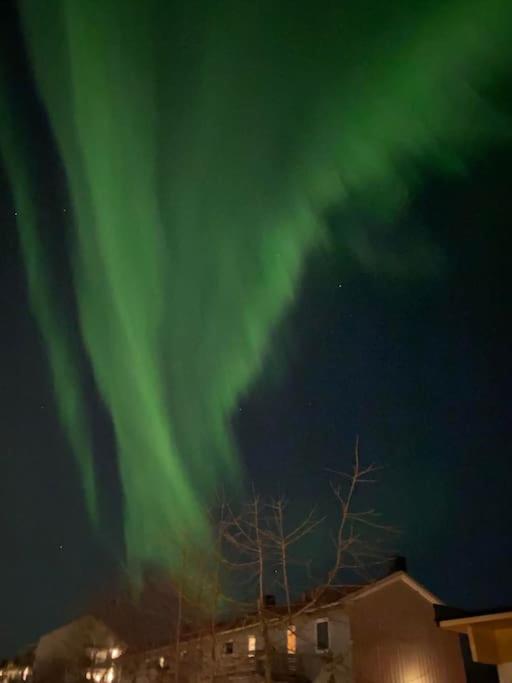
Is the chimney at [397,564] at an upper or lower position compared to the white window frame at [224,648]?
upper

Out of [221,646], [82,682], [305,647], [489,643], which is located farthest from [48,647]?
[489,643]

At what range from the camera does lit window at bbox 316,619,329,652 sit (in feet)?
96.3

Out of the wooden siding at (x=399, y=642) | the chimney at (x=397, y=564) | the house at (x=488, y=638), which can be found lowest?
the house at (x=488, y=638)

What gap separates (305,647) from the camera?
3012 centimetres

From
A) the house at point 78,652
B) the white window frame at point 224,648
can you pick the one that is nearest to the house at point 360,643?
the white window frame at point 224,648

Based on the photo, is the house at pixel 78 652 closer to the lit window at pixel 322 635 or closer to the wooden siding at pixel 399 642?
the lit window at pixel 322 635

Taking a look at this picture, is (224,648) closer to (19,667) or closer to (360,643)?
(360,643)

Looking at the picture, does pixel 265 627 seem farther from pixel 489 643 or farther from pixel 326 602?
pixel 326 602

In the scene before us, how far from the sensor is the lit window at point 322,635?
96.3 feet

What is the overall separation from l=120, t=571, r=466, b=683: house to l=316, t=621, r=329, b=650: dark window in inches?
1.6

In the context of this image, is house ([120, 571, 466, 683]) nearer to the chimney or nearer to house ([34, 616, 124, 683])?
the chimney

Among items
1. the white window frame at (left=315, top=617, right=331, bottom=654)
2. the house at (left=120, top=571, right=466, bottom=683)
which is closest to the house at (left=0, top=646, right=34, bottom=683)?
the house at (left=120, top=571, right=466, bottom=683)

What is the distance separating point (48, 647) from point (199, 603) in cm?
4864

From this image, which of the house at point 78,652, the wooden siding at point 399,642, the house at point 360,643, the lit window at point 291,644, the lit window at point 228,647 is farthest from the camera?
the house at point 78,652
